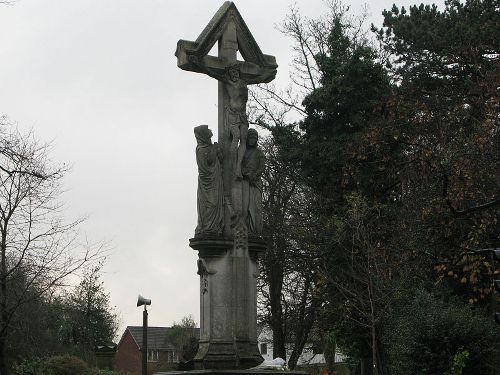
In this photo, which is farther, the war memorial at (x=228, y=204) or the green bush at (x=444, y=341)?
the green bush at (x=444, y=341)

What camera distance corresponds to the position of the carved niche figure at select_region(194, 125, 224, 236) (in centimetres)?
1428

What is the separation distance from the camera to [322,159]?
31703 millimetres

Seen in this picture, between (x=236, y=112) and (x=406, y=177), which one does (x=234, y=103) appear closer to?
(x=236, y=112)

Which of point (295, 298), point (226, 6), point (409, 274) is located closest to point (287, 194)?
point (295, 298)

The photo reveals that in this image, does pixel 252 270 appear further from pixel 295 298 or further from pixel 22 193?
pixel 295 298

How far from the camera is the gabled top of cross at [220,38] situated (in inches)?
584

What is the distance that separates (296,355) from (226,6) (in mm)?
24828

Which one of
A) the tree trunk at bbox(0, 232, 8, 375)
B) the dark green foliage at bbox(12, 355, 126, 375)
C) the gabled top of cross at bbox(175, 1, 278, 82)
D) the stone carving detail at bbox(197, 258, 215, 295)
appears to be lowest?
the dark green foliage at bbox(12, 355, 126, 375)

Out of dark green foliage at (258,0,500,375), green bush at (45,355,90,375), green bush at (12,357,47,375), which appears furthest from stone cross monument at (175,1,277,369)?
green bush at (12,357,47,375)

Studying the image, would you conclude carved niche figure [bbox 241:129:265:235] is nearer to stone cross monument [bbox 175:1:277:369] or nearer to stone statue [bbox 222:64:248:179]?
stone cross monument [bbox 175:1:277:369]

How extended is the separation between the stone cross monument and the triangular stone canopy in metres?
0.02

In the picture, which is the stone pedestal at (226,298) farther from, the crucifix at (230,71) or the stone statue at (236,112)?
the stone statue at (236,112)

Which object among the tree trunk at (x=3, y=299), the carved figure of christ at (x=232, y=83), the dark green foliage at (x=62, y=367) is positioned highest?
the carved figure of christ at (x=232, y=83)

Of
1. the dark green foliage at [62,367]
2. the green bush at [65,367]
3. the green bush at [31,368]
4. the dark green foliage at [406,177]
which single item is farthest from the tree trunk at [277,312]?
the green bush at [31,368]
